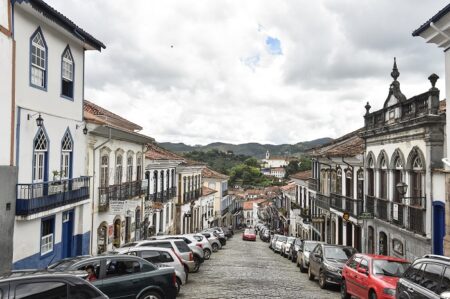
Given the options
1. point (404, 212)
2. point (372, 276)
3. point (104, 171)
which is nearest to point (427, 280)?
point (372, 276)

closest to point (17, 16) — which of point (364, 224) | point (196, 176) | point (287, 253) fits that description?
point (364, 224)

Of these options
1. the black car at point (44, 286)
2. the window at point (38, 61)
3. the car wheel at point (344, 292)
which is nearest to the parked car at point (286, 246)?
the car wheel at point (344, 292)

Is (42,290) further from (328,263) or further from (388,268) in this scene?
(328,263)

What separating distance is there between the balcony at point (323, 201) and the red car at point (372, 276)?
1856cm

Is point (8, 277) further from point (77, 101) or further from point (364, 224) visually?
point (364, 224)

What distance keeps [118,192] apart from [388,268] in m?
13.6

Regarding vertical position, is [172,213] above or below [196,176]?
below

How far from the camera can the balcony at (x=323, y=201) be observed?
3287 cm

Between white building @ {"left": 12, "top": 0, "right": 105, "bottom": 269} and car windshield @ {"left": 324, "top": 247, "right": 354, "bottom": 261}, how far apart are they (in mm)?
9452

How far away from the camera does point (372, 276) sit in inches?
A: 488

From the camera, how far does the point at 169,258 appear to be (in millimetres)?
13594

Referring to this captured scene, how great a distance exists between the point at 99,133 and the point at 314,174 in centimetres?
2375

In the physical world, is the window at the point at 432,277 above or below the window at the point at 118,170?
below

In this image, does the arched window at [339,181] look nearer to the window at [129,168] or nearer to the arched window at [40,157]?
the window at [129,168]
